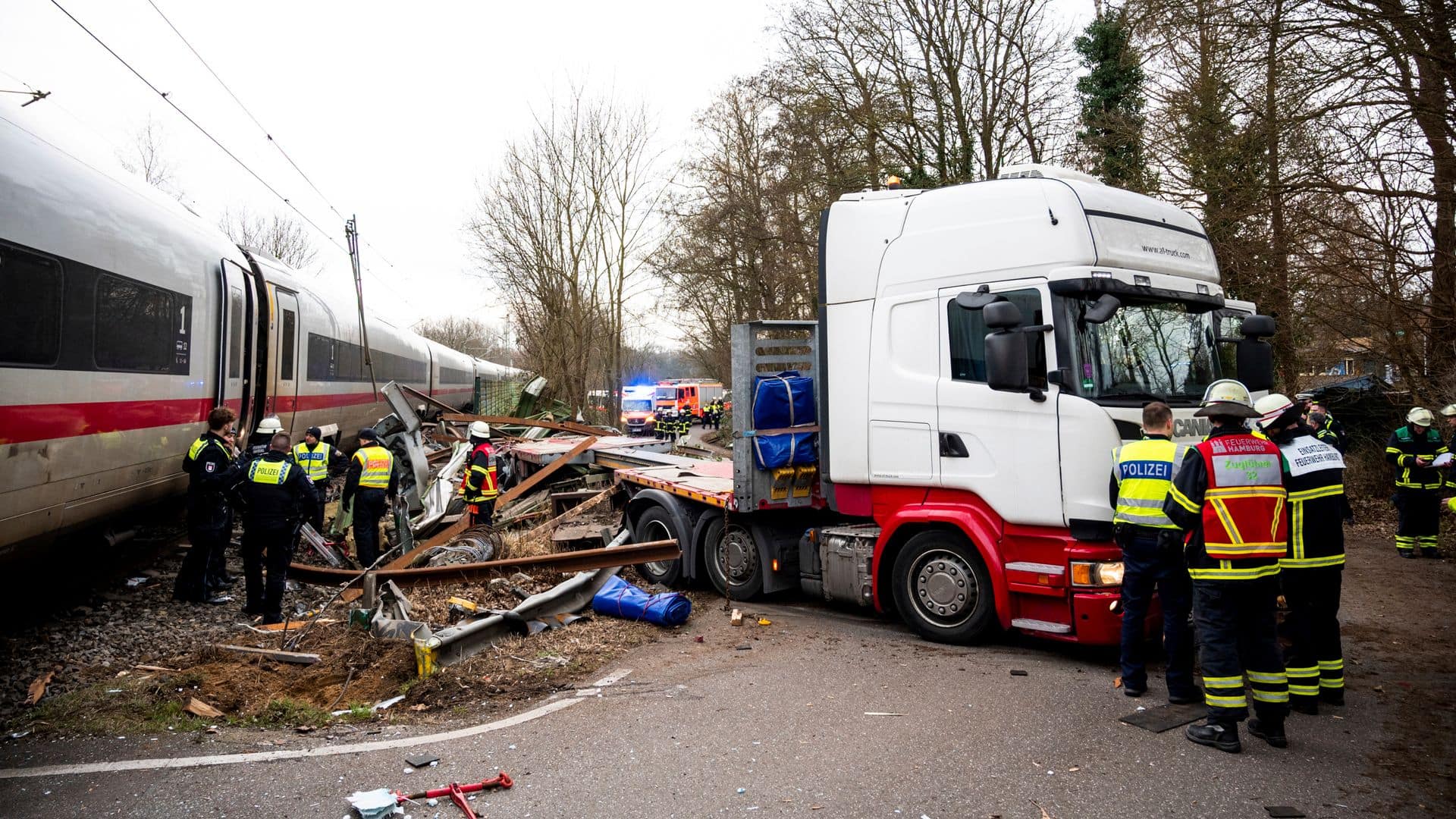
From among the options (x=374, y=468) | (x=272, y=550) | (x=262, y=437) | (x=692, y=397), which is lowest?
(x=272, y=550)

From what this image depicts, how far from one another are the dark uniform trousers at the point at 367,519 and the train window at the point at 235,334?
196cm

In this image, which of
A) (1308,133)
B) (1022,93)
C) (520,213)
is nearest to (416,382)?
(520,213)

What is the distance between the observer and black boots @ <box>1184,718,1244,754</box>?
169 inches

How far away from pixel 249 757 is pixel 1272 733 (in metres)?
5.13

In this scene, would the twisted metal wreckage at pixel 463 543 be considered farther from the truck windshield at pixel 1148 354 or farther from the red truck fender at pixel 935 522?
the truck windshield at pixel 1148 354

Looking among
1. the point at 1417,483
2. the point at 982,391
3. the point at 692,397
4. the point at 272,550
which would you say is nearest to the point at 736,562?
the point at 982,391

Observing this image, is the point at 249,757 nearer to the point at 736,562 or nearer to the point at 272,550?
the point at 272,550

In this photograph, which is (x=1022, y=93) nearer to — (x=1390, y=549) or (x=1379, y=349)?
(x=1379, y=349)

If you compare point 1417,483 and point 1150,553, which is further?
point 1417,483

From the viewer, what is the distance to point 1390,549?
34.7ft

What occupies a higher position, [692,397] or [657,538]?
[692,397]

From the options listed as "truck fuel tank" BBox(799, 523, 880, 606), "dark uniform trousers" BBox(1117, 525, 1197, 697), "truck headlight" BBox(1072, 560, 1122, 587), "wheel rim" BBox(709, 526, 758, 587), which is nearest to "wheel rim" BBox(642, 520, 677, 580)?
"wheel rim" BBox(709, 526, 758, 587)

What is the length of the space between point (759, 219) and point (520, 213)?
747 cm

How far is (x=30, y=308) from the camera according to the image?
583cm
